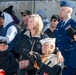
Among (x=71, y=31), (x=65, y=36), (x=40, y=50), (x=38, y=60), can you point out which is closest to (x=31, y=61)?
(x=38, y=60)

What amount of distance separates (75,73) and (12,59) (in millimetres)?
1254

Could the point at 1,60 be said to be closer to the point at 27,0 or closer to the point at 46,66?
the point at 46,66

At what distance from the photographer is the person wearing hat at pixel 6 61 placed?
5934 mm

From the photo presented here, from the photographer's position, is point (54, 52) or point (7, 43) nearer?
point (54, 52)

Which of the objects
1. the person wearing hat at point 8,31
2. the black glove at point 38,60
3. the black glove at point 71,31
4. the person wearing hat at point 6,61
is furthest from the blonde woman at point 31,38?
the person wearing hat at point 8,31

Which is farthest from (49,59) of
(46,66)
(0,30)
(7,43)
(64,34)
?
(0,30)

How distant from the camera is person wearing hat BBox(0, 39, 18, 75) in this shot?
593cm

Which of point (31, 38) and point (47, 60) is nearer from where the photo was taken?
point (47, 60)

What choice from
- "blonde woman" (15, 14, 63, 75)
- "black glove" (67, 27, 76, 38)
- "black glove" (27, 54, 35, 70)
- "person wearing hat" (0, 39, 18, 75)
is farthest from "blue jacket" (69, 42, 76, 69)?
"person wearing hat" (0, 39, 18, 75)

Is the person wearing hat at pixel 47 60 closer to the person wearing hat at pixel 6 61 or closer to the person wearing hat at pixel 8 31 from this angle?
the person wearing hat at pixel 6 61

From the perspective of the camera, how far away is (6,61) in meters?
5.98

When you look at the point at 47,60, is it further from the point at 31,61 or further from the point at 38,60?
the point at 31,61

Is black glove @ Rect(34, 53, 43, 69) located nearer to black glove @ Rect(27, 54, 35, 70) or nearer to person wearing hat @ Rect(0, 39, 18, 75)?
black glove @ Rect(27, 54, 35, 70)

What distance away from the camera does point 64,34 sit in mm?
5805
